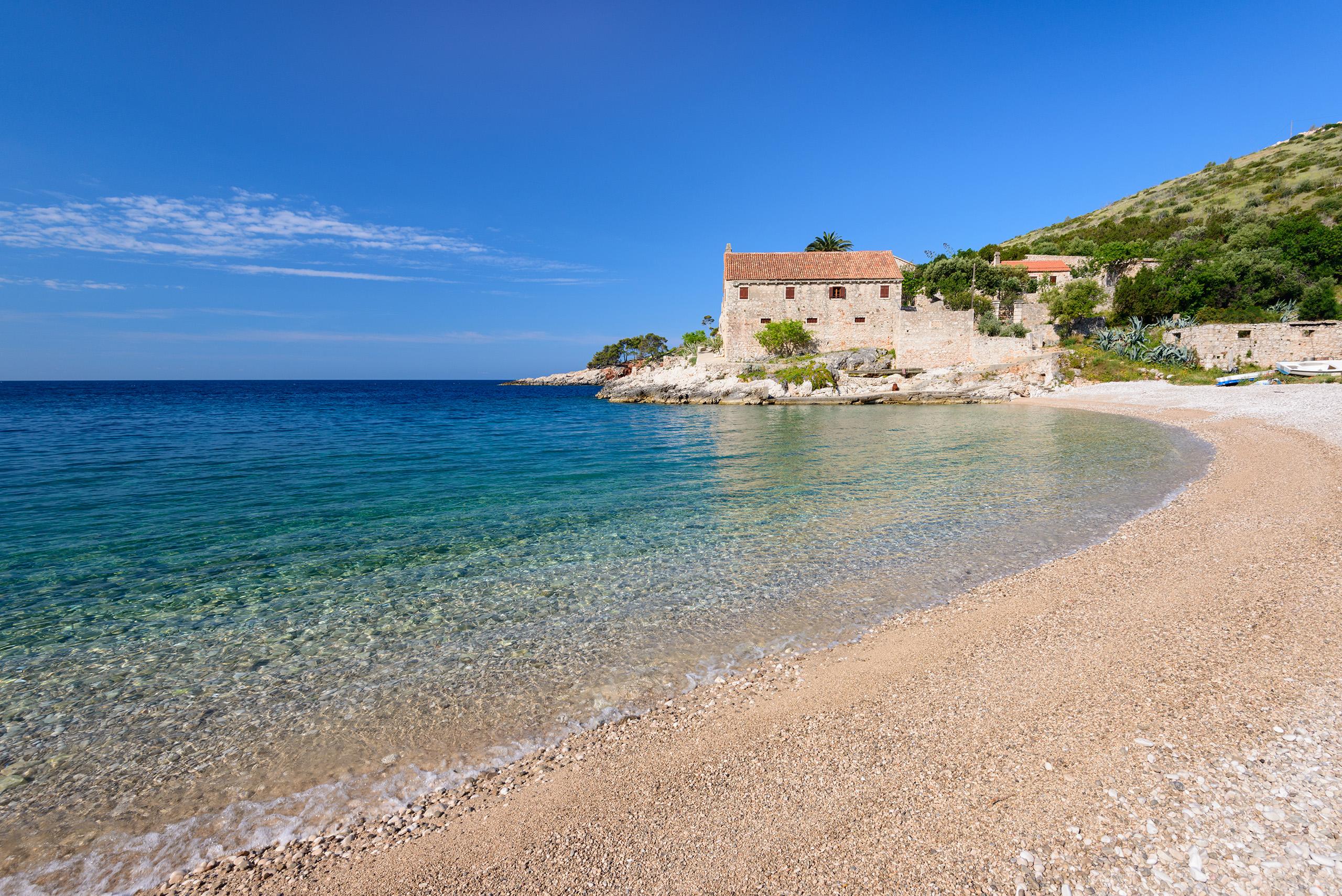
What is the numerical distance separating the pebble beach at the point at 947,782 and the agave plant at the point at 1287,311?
45.3 metres

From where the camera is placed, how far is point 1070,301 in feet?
158

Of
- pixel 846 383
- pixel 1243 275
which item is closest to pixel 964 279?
pixel 846 383

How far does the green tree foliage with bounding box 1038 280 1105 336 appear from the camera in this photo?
47.9 m

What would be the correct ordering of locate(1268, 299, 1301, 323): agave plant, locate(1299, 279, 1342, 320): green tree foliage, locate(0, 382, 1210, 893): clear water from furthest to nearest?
locate(1299, 279, 1342, 320): green tree foliage < locate(1268, 299, 1301, 323): agave plant < locate(0, 382, 1210, 893): clear water

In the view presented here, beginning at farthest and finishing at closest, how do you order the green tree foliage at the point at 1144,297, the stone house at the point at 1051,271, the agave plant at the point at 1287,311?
1. the stone house at the point at 1051,271
2. the green tree foliage at the point at 1144,297
3. the agave plant at the point at 1287,311

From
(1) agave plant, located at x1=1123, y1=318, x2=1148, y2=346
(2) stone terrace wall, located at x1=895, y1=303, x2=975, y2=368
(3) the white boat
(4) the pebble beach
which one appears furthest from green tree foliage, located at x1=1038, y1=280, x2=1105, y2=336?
(4) the pebble beach

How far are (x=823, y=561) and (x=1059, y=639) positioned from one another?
3246 millimetres

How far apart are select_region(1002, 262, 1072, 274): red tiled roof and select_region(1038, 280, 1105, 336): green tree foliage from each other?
3.30 metres

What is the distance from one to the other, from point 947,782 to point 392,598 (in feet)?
21.3

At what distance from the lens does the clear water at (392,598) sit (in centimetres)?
414

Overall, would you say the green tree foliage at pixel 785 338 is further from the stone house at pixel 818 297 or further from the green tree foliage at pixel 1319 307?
the green tree foliage at pixel 1319 307

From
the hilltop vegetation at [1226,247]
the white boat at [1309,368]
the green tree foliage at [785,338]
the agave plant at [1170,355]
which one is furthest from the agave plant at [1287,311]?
the green tree foliage at [785,338]

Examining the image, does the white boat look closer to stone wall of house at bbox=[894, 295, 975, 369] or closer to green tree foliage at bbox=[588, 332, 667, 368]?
stone wall of house at bbox=[894, 295, 975, 369]

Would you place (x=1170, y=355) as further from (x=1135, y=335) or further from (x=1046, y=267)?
(x=1046, y=267)
